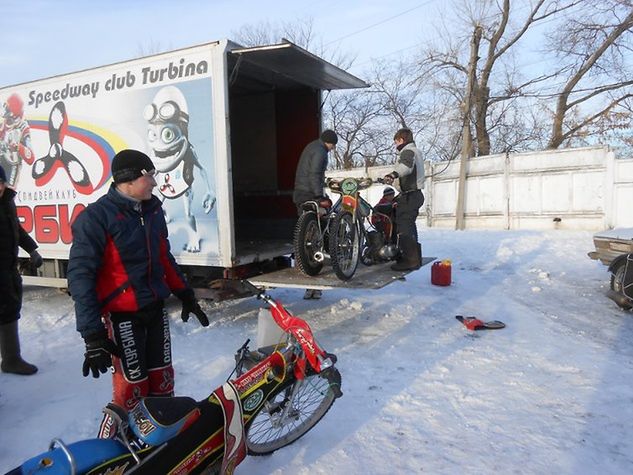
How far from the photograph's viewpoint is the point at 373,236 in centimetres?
641

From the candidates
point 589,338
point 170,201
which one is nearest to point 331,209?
point 170,201

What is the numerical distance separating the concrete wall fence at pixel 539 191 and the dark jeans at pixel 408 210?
9732 mm

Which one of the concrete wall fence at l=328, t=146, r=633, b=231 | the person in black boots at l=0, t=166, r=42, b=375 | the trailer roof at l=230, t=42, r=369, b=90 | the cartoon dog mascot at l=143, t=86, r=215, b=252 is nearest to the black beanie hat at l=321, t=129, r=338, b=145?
the trailer roof at l=230, t=42, r=369, b=90

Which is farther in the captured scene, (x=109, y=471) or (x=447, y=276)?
(x=447, y=276)

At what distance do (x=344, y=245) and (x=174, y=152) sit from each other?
2.14m

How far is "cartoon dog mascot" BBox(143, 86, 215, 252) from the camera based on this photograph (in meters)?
5.23

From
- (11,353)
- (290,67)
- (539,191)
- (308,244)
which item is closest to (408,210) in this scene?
(308,244)

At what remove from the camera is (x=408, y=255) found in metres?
6.11

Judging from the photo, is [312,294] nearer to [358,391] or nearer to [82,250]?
[358,391]

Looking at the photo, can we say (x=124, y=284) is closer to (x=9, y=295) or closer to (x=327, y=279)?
(x=9, y=295)

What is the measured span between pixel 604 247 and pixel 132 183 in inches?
264

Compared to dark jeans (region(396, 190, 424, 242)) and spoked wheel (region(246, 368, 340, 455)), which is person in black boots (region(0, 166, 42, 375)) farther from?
dark jeans (region(396, 190, 424, 242))

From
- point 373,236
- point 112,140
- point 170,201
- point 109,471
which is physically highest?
point 112,140

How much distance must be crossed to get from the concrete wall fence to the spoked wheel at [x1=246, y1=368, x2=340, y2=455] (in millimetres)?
13085
